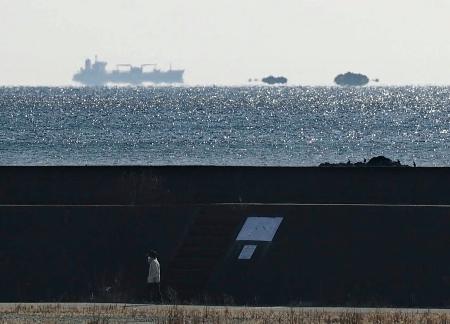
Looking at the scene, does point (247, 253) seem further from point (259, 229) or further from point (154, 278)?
point (154, 278)

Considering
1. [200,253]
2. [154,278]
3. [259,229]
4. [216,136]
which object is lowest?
[216,136]

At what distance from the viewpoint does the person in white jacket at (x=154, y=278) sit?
26.9 meters

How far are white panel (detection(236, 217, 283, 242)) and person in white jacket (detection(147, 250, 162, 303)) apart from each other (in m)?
1.91

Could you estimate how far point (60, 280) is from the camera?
28.5 m

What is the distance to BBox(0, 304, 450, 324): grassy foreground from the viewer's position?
23141 mm

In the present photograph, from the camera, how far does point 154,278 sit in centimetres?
2691

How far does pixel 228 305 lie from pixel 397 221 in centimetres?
377

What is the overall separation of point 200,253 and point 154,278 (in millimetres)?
1837

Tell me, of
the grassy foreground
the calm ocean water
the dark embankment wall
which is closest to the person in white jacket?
the dark embankment wall

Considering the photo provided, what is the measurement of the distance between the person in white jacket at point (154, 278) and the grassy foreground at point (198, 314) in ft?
3.26

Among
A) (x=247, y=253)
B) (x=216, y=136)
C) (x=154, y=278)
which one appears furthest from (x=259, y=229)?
(x=216, y=136)

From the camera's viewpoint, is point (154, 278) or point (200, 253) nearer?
point (154, 278)

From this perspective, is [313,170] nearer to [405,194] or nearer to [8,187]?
[405,194]

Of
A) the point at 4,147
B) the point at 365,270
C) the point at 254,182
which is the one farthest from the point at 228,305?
the point at 4,147
